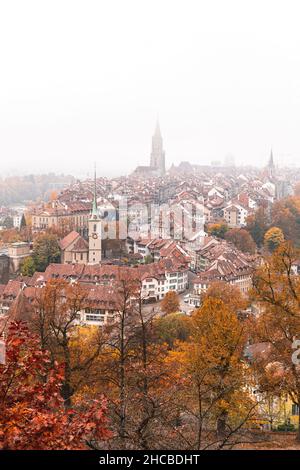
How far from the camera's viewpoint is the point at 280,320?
841 centimetres

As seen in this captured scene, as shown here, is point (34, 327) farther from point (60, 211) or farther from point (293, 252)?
point (60, 211)

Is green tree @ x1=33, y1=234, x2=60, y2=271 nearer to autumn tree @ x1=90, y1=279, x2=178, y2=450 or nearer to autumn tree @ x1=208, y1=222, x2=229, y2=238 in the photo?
autumn tree @ x1=208, y1=222, x2=229, y2=238

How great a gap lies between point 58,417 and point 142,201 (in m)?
42.5

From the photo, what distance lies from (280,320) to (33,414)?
5040mm

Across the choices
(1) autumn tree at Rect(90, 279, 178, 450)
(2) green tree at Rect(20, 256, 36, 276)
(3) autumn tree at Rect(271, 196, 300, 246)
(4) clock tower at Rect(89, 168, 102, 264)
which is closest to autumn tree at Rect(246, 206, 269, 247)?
(3) autumn tree at Rect(271, 196, 300, 246)

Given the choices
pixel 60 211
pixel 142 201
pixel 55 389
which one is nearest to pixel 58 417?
pixel 55 389

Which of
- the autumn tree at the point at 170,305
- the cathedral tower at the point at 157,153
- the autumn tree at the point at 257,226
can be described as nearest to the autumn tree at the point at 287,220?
the autumn tree at the point at 257,226

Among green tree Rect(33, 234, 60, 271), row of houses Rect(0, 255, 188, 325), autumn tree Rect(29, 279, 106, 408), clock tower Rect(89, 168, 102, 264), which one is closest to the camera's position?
autumn tree Rect(29, 279, 106, 408)

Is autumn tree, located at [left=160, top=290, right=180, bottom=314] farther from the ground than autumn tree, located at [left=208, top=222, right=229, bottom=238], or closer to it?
closer to it

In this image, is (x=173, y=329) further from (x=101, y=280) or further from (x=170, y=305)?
(x=101, y=280)

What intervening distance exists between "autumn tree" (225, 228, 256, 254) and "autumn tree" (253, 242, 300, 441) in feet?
89.4

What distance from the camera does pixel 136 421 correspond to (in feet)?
21.6

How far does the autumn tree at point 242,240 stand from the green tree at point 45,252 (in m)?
10.7

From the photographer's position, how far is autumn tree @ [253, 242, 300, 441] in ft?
27.3
